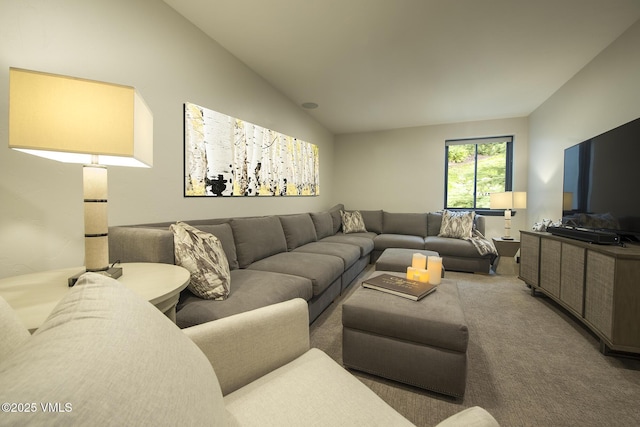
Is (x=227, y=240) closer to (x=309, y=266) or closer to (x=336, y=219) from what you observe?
(x=309, y=266)

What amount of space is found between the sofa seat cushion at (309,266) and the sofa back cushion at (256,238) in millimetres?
72

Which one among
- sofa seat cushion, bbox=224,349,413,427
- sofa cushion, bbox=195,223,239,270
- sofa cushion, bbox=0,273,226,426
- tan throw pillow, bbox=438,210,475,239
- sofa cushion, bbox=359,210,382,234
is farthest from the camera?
sofa cushion, bbox=359,210,382,234

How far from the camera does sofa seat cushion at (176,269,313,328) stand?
4.21ft

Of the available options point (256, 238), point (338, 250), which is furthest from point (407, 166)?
point (256, 238)

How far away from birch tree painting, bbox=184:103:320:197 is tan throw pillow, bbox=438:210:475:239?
250 centimetres

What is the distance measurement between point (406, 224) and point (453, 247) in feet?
3.30

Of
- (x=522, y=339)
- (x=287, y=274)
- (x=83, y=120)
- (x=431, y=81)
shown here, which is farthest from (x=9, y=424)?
(x=431, y=81)

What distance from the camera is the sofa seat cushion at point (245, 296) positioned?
4.21 feet

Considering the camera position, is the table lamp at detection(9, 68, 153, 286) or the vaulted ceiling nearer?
the table lamp at detection(9, 68, 153, 286)

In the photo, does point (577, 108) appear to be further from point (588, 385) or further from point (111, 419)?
point (111, 419)

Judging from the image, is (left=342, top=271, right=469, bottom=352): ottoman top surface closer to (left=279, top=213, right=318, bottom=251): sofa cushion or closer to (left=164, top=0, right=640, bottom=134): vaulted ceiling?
(left=279, top=213, right=318, bottom=251): sofa cushion

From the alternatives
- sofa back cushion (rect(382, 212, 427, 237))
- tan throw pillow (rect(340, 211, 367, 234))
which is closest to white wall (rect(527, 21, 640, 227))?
sofa back cushion (rect(382, 212, 427, 237))

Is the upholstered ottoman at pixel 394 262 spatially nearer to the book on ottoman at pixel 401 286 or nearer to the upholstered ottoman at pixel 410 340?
the book on ottoman at pixel 401 286

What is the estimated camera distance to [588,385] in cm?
142
